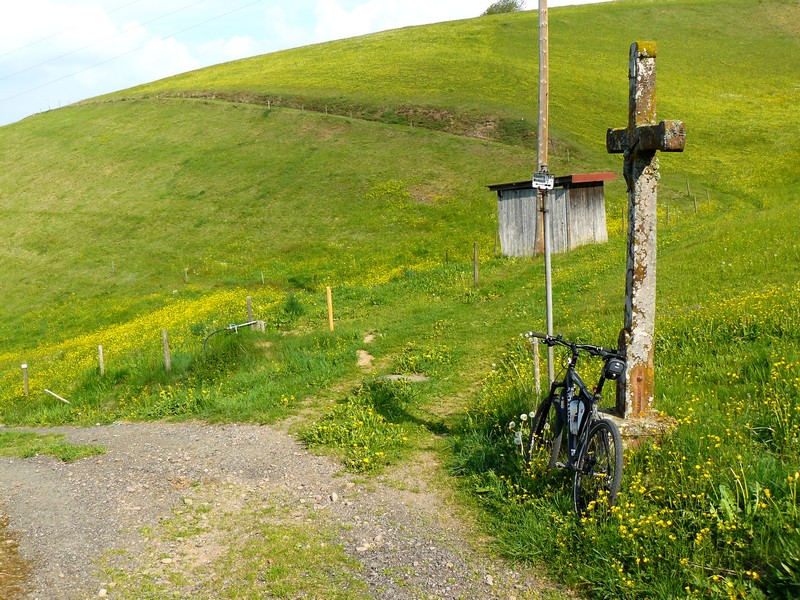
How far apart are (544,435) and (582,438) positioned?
0.98 m

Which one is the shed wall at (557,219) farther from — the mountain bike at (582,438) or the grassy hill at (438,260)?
the mountain bike at (582,438)

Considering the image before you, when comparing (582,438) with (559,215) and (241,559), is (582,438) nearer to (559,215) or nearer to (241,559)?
(241,559)

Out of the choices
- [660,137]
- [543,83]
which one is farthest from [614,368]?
[543,83]

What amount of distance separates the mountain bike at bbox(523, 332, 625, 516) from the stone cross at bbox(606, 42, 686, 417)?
0.36 meters

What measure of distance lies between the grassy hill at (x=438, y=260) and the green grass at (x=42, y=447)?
1613 millimetres

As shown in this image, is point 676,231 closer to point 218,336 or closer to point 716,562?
point 218,336

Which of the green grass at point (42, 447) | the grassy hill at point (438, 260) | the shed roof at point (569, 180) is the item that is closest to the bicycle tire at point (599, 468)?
the grassy hill at point (438, 260)

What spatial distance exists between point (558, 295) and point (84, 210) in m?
41.4

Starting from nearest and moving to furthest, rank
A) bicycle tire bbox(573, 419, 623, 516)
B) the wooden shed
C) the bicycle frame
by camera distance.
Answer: bicycle tire bbox(573, 419, 623, 516), the bicycle frame, the wooden shed

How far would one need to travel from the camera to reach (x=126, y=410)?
590 inches

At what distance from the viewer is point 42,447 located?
39.2 feet

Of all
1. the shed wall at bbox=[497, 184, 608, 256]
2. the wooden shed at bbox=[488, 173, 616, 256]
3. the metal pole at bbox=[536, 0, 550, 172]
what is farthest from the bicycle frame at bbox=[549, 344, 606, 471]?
the shed wall at bbox=[497, 184, 608, 256]

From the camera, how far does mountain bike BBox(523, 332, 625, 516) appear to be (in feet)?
20.2

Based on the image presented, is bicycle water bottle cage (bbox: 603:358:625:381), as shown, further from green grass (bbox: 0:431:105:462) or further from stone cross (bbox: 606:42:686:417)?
green grass (bbox: 0:431:105:462)
